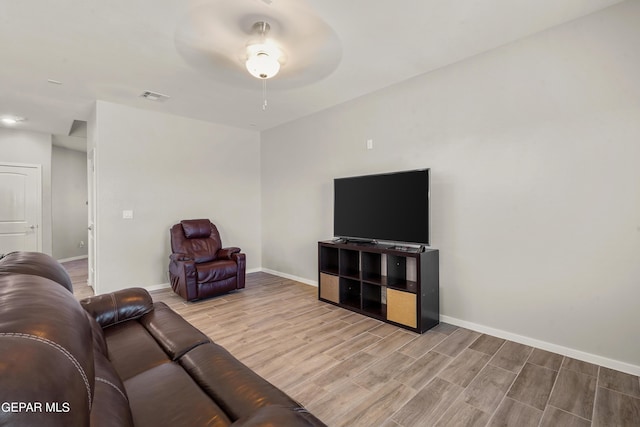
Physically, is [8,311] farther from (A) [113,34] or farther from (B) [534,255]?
(B) [534,255]

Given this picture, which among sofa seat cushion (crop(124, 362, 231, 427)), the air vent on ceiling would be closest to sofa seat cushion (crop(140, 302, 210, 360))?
sofa seat cushion (crop(124, 362, 231, 427))

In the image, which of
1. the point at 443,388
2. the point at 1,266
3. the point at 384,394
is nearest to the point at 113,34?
the point at 1,266

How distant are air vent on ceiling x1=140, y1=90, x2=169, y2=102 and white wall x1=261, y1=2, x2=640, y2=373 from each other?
9.35 feet

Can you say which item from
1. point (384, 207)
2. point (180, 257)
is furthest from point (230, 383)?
point (180, 257)

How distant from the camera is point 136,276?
172 inches

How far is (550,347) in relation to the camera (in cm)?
253

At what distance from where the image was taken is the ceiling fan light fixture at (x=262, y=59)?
2.53 metres

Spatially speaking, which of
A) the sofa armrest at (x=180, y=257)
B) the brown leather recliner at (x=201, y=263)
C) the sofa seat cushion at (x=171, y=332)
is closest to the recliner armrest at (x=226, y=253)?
the brown leather recliner at (x=201, y=263)

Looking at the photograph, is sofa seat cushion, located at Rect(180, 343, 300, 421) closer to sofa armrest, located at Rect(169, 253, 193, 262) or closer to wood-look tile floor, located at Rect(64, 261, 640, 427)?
wood-look tile floor, located at Rect(64, 261, 640, 427)

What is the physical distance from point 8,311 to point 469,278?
325cm

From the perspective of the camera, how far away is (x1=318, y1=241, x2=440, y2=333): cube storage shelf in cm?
296

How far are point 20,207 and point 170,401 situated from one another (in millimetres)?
6499

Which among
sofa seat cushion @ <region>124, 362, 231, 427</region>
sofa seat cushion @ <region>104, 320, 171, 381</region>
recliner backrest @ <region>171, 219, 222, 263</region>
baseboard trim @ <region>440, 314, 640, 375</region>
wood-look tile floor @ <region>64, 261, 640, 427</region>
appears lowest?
wood-look tile floor @ <region>64, 261, 640, 427</region>

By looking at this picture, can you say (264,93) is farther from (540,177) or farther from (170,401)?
(170,401)
